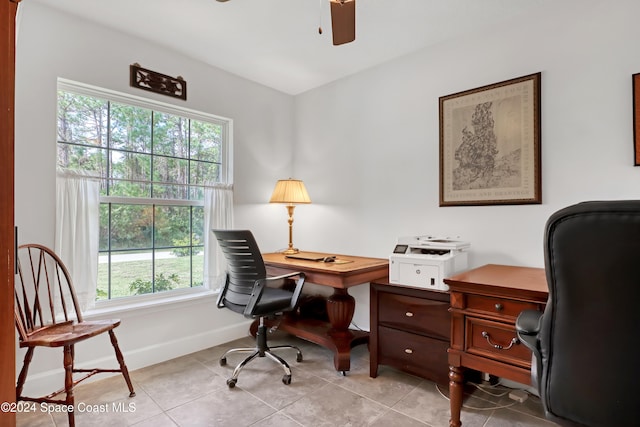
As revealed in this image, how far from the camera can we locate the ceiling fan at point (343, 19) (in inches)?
58.5

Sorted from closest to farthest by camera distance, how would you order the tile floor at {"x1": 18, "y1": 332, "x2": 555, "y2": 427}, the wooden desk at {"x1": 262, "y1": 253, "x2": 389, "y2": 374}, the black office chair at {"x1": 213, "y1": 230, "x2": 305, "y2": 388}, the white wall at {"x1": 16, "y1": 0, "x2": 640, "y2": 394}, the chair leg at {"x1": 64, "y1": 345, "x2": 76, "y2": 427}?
1. the chair leg at {"x1": 64, "y1": 345, "x2": 76, "y2": 427}
2. the tile floor at {"x1": 18, "y1": 332, "x2": 555, "y2": 427}
3. the white wall at {"x1": 16, "y1": 0, "x2": 640, "y2": 394}
4. the black office chair at {"x1": 213, "y1": 230, "x2": 305, "y2": 388}
5. the wooden desk at {"x1": 262, "y1": 253, "x2": 389, "y2": 374}

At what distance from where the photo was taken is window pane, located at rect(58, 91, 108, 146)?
224 cm

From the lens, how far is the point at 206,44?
259cm

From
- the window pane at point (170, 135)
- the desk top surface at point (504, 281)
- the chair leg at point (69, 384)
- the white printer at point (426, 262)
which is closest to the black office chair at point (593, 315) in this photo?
the desk top surface at point (504, 281)

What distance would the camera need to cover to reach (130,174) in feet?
8.27

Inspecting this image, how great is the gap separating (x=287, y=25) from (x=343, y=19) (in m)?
0.94

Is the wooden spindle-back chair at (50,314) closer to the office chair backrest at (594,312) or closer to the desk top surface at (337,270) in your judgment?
the desk top surface at (337,270)

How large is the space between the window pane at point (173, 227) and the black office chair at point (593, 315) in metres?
2.60

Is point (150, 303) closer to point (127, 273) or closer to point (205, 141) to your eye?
point (127, 273)

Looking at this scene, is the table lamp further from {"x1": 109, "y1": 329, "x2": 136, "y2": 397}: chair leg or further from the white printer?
{"x1": 109, "y1": 329, "x2": 136, "y2": 397}: chair leg

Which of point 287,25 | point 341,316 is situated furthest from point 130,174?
point 341,316

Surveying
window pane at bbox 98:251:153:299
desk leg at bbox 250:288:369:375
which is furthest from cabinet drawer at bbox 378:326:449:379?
window pane at bbox 98:251:153:299

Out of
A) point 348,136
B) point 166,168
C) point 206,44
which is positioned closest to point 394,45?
point 348,136

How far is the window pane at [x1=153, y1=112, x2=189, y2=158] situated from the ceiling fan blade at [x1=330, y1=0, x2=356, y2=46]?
1725mm
